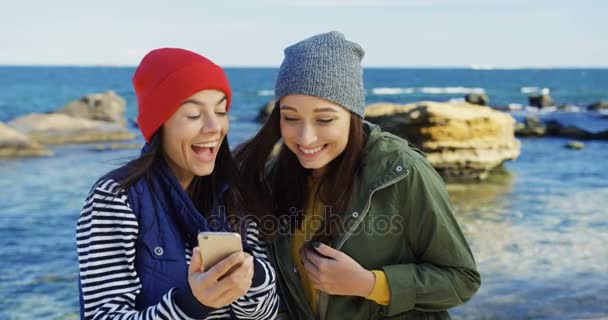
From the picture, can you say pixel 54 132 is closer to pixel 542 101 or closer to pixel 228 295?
pixel 228 295

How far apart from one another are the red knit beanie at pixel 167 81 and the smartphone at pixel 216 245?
70cm

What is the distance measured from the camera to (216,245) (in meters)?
2.26

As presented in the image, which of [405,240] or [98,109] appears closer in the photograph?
[405,240]

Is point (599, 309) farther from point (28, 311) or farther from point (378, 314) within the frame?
point (28, 311)

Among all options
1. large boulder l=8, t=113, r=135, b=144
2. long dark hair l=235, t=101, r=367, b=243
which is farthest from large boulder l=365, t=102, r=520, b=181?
large boulder l=8, t=113, r=135, b=144

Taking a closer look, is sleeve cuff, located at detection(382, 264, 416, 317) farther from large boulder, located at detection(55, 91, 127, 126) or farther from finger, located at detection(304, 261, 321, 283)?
large boulder, located at detection(55, 91, 127, 126)

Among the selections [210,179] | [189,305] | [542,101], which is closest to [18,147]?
[210,179]

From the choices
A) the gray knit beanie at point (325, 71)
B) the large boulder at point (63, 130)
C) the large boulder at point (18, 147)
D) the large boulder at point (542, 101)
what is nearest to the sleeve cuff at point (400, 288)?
the gray knit beanie at point (325, 71)

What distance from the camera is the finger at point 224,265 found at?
7.46 ft

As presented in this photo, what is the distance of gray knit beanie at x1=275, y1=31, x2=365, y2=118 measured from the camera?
2998mm

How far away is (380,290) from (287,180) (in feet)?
2.51

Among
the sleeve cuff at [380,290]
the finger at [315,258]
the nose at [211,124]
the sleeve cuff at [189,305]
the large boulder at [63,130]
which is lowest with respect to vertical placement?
the large boulder at [63,130]

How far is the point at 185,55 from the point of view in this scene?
2.85 metres

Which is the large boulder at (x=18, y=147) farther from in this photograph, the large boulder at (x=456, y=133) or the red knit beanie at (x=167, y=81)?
the red knit beanie at (x=167, y=81)
